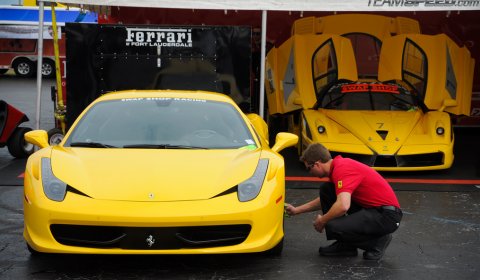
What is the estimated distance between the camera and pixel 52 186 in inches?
195

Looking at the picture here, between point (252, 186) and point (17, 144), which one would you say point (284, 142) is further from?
point (17, 144)

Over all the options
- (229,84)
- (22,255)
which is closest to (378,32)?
(229,84)

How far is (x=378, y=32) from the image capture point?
41.4ft

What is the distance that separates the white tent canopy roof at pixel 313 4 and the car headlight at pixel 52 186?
188 inches

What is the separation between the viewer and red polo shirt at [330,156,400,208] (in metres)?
5.20

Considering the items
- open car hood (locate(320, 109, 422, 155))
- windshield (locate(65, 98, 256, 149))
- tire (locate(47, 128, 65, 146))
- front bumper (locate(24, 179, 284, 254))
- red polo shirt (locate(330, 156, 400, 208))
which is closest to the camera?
front bumper (locate(24, 179, 284, 254))

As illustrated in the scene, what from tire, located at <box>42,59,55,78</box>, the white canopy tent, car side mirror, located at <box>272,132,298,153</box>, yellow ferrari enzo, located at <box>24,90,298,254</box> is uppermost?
the white canopy tent

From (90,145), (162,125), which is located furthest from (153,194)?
(162,125)

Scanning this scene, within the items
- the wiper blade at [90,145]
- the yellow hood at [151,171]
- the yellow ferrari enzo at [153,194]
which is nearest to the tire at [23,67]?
the yellow ferrari enzo at [153,194]

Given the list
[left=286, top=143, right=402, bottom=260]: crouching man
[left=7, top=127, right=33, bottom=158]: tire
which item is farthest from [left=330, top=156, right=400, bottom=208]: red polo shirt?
[left=7, top=127, right=33, bottom=158]: tire

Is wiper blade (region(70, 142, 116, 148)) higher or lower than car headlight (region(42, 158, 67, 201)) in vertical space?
higher

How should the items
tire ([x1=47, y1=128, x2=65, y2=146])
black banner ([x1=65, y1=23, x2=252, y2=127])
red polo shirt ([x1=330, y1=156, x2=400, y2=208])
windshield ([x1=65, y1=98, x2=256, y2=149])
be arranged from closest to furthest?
red polo shirt ([x1=330, y1=156, x2=400, y2=208]) → windshield ([x1=65, y1=98, x2=256, y2=149]) → black banner ([x1=65, y1=23, x2=252, y2=127]) → tire ([x1=47, y1=128, x2=65, y2=146])

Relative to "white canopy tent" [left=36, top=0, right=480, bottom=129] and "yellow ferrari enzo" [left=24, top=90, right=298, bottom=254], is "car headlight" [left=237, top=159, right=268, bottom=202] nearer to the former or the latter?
"yellow ferrari enzo" [left=24, top=90, right=298, bottom=254]

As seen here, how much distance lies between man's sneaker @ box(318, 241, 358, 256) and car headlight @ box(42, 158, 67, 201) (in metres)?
2.06
